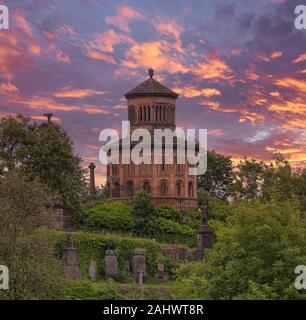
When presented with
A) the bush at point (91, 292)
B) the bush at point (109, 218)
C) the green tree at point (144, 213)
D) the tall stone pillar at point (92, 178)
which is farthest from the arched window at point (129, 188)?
the bush at point (91, 292)

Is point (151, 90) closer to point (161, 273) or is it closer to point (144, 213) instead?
point (144, 213)

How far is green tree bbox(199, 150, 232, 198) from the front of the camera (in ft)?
382

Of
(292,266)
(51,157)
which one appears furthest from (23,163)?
(292,266)

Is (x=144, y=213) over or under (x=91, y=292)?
over

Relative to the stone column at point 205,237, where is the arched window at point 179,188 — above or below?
above

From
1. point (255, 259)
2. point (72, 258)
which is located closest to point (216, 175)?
point (72, 258)

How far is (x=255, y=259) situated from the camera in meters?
37.0

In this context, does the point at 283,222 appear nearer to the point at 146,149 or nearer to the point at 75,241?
the point at 75,241

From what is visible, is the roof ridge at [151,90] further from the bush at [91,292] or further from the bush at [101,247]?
the bush at [91,292]

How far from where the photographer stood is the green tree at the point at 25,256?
126 feet

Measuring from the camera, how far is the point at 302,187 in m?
73.1

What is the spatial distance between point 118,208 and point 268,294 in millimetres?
51932

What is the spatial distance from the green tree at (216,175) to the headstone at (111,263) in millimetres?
49618

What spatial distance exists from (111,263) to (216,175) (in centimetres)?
5160
